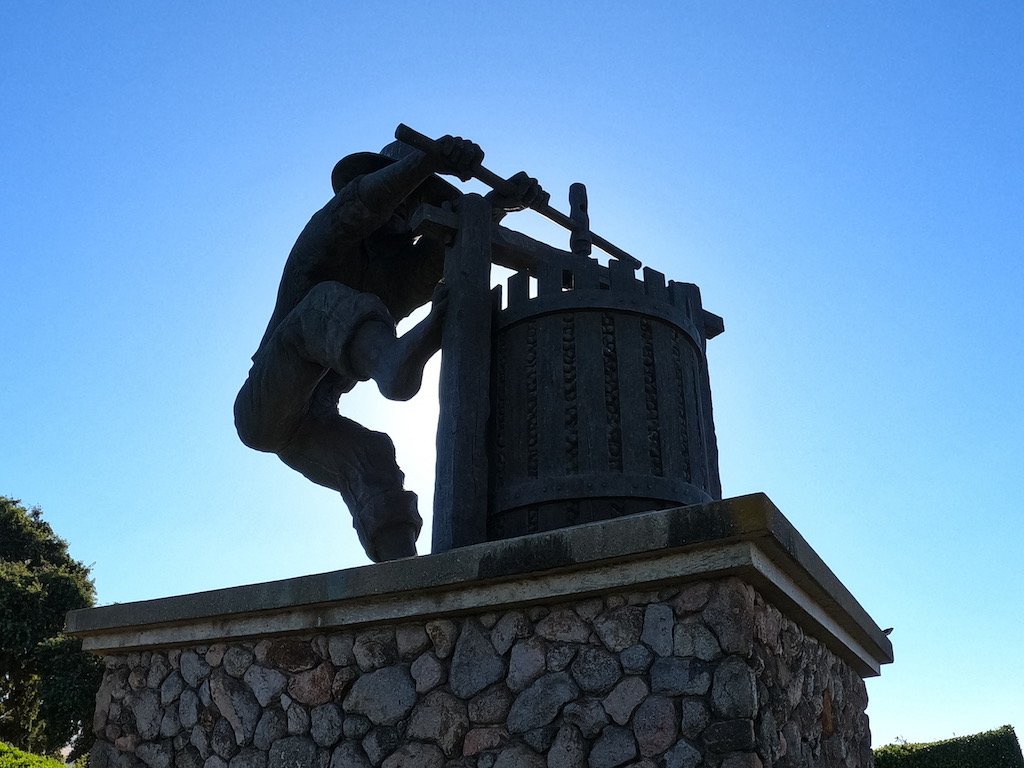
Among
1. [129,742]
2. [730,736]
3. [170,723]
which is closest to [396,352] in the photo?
[170,723]

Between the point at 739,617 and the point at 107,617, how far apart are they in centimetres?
313

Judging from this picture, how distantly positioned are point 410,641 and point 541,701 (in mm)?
634

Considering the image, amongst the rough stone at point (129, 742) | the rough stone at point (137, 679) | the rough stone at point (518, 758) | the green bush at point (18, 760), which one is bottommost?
the rough stone at point (518, 758)

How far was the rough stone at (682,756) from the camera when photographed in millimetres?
2715

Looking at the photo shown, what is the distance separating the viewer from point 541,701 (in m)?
3.04

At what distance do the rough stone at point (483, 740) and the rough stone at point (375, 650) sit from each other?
18.2 inches

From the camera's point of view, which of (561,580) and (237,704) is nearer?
(561,580)

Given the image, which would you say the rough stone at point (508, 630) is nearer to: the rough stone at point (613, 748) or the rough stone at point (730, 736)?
the rough stone at point (613, 748)

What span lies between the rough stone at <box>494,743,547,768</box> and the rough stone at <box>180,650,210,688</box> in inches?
64.2

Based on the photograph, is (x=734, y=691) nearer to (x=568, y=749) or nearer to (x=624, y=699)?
(x=624, y=699)

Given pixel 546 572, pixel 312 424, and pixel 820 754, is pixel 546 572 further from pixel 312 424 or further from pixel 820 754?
pixel 312 424

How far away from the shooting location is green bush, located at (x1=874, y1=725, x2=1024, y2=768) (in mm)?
10547

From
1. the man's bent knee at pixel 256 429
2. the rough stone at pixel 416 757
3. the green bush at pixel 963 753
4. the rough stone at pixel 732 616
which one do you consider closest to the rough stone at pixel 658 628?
the rough stone at pixel 732 616

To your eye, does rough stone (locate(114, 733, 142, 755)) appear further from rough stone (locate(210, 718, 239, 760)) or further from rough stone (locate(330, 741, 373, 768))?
rough stone (locate(330, 741, 373, 768))
